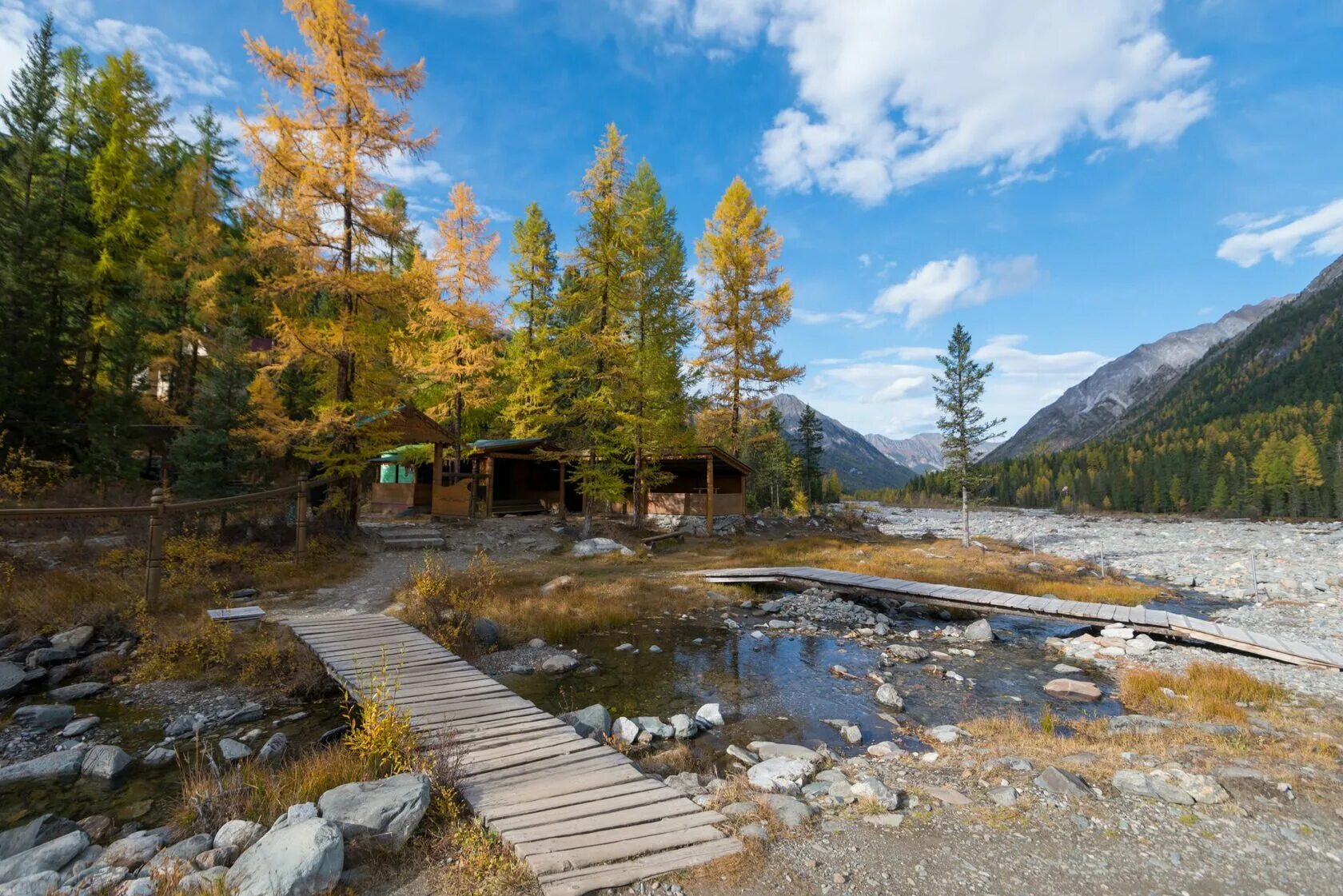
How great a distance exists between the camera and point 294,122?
15.2 m

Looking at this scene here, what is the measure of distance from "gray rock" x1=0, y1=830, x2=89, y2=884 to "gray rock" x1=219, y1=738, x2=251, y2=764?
2.06m

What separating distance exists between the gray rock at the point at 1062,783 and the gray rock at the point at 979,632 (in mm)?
8253

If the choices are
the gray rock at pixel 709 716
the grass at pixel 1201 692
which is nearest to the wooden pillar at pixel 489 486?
the gray rock at pixel 709 716

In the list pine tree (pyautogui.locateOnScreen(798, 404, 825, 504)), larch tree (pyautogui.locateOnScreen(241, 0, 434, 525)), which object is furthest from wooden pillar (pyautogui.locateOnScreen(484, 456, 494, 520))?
pine tree (pyautogui.locateOnScreen(798, 404, 825, 504))

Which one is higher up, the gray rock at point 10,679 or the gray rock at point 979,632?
the gray rock at point 10,679

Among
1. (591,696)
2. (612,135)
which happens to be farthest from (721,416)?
(591,696)

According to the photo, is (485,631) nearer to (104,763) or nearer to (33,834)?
(104,763)

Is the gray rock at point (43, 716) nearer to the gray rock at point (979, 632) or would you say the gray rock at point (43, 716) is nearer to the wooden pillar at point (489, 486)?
the gray rock at point (979, 632)

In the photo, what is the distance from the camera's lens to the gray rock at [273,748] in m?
6.05

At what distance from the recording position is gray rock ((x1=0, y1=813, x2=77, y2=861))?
4387 millimetres

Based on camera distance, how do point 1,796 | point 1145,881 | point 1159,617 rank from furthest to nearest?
point 1159,617 → point 1,796 → point 1145,881

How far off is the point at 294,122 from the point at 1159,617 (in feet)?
83.8

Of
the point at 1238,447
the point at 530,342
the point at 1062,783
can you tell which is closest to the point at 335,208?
the point at 530,342

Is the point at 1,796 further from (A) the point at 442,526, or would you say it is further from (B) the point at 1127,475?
(B) the point at 1127,475
